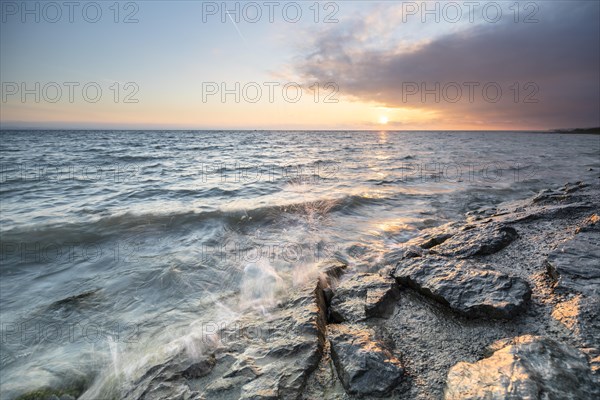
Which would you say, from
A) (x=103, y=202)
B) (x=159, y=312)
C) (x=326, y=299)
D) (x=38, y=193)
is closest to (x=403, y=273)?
(x=326, y=299)

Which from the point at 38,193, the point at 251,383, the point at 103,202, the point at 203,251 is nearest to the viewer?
the point at 251,383

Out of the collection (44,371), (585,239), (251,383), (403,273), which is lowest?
(44,371)

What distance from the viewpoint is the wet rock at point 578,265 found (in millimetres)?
3012

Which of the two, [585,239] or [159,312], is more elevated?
[585,239]

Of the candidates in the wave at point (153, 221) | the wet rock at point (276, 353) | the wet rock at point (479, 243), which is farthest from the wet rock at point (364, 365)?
the wave at point (153, 221)

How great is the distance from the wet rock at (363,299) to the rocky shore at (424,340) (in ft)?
0.05

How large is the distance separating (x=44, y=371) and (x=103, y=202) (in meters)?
8.85

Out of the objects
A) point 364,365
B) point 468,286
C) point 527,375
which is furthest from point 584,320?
point 364,365

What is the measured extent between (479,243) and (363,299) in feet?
7.63

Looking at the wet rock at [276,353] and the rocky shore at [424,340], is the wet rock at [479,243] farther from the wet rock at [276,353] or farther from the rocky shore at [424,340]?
the wet rock at [276,353]

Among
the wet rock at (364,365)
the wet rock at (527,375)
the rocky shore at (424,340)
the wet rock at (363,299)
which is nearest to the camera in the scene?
the wet rock at (527,375)

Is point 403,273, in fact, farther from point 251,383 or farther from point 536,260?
point 251,383

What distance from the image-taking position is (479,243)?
4582 millimetres

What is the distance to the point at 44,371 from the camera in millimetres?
3406
